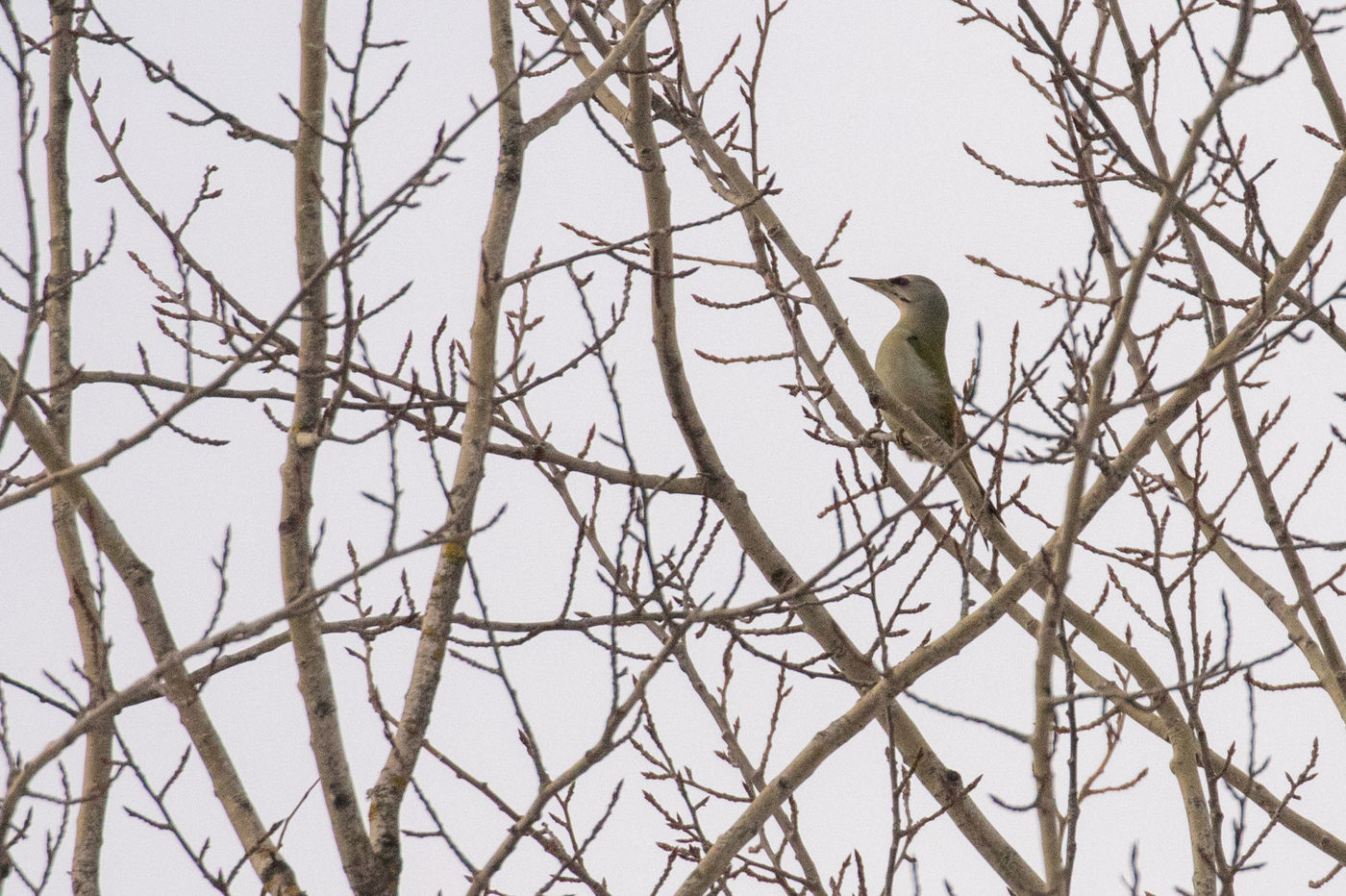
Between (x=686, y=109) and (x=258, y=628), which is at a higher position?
(x=686, y=109)

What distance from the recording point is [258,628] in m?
2.57

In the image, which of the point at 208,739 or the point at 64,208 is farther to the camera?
the point at 64,208

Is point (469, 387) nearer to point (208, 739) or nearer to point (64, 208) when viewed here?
point (208, 739)

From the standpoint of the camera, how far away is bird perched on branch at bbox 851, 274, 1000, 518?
7.61m

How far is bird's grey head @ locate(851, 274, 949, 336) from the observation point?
8.07 meters

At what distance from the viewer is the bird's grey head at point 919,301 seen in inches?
318

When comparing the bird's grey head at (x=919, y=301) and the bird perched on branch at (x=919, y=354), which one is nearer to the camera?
the bird perched on branch at (x=919, y=354)

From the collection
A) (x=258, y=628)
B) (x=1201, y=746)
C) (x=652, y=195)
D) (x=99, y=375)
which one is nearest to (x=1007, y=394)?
(x=1201, y=746)

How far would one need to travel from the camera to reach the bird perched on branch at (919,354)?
25.0 feet

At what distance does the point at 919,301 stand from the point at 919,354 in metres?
0.46

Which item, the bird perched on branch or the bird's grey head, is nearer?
the bird perched on branch

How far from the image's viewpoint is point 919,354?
308 inches

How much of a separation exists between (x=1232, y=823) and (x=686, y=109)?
3044mm

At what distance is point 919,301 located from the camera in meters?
8.12
